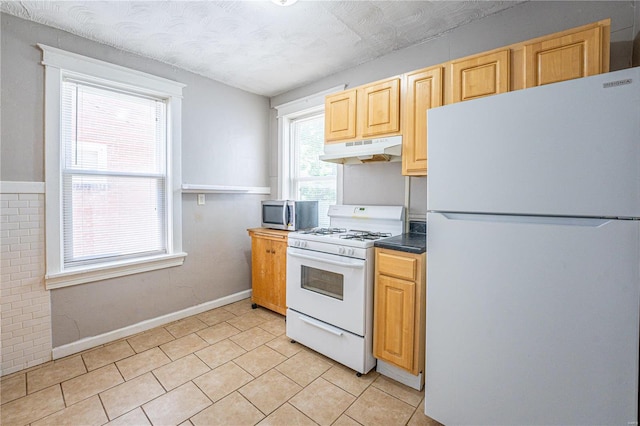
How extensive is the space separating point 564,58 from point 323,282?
6.71 ft

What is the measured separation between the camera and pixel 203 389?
189 centimetres

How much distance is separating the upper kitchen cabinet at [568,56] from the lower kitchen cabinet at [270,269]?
227 centimetres

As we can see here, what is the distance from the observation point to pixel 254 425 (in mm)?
1602

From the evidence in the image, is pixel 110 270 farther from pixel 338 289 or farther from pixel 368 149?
pixel 368 149

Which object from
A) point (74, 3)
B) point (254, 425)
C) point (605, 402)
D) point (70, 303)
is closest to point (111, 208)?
point (70, 303)

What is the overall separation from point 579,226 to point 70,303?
3.34 meters

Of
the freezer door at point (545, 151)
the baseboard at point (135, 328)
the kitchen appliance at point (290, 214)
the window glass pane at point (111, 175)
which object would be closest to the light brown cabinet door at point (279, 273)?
the kitchen appliance at point (290, 214)

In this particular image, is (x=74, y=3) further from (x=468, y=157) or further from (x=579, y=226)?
(x=579, y=226)

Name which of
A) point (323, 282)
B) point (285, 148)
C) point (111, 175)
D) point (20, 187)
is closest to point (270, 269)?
point (323, 282)

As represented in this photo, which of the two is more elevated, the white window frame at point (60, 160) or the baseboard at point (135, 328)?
the white window frame at point (60, 160)

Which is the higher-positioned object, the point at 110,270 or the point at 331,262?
the point at 331,262

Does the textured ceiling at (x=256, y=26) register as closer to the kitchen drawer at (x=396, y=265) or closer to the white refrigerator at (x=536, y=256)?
the white refrigerator at (x=536, y=256)

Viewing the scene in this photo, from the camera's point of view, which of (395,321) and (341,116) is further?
(341,116)

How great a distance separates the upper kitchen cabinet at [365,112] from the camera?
2.26 meters
